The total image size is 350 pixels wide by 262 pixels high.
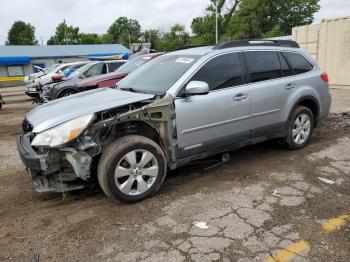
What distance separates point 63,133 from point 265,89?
292 centimetres

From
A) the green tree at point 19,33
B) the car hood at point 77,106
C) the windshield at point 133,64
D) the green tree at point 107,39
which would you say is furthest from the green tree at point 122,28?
the car hood at point 77,106

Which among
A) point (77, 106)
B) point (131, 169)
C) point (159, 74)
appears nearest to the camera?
point (131, 169)

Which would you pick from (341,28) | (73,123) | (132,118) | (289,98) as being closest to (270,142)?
(289,98)

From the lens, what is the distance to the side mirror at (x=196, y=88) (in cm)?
401

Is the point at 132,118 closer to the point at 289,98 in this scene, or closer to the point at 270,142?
the point at 289,98

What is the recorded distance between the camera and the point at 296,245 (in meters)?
3.00

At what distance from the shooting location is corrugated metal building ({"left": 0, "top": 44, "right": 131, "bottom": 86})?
34.2 meters

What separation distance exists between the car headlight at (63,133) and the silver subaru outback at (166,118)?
0.4 inches

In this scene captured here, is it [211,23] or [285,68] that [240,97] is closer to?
[285,68]

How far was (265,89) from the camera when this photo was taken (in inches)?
192

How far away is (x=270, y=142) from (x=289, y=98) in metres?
1.14

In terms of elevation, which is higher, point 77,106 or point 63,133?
point 77,106

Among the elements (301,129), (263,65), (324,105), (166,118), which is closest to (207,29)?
(324,105)

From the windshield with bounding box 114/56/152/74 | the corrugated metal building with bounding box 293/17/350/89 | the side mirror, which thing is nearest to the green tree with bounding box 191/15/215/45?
the corrugated metal building with bounding box 293/17/350/89
